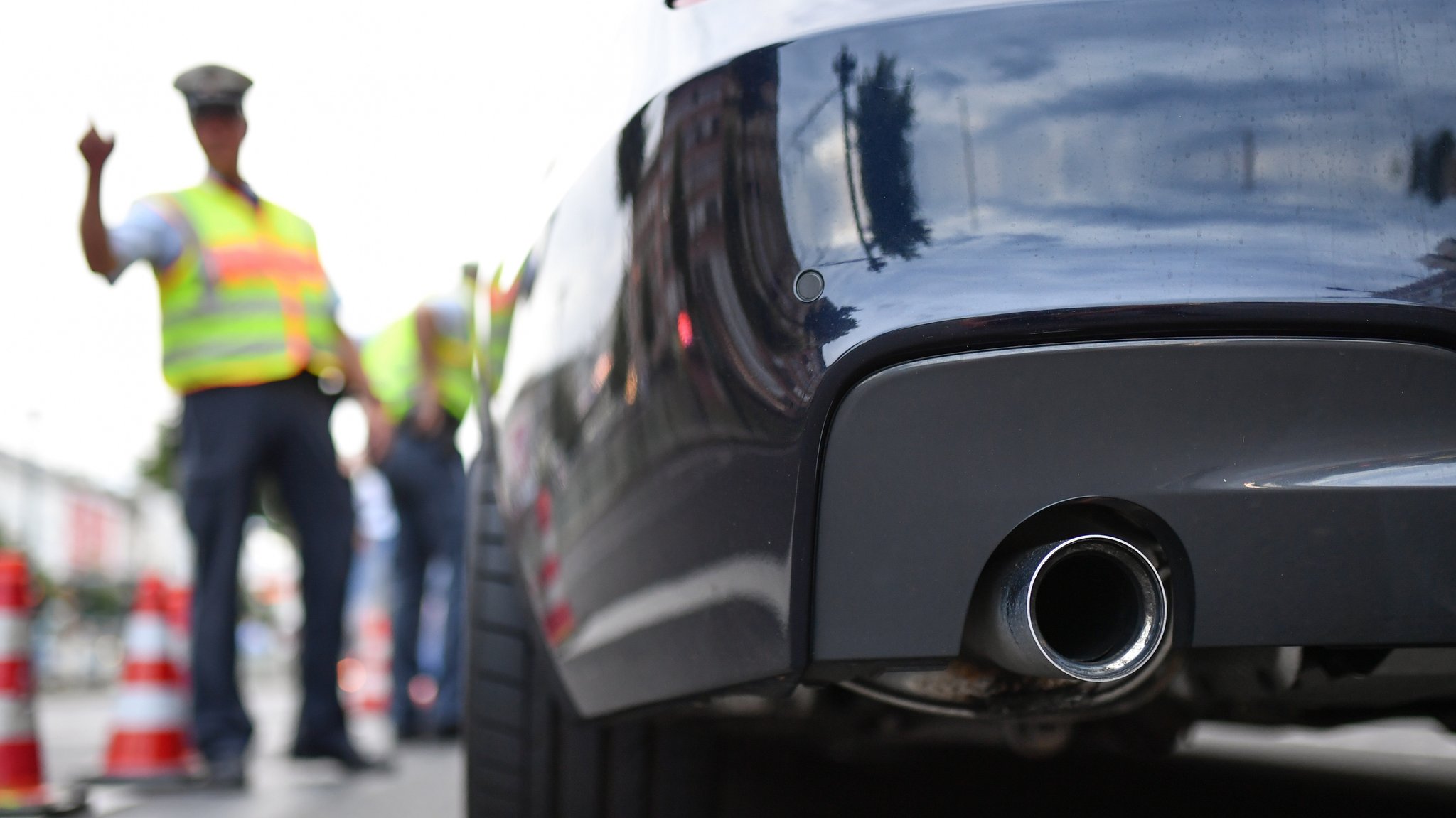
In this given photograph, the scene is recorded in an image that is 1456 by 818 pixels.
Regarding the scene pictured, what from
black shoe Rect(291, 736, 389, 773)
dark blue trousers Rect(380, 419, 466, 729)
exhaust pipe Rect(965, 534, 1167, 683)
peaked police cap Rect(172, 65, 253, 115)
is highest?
peaked police cap Rect(172, 65, 253, 115)

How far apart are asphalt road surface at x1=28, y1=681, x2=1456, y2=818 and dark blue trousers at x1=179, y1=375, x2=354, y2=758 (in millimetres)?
217

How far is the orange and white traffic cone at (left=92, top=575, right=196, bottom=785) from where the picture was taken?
162 inches

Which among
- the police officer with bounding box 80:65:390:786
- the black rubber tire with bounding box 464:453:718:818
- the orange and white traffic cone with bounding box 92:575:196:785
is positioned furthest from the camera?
the orange and white traffic cone with bounding box 92:575:196:785

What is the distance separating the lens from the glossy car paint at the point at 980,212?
4.66 ft

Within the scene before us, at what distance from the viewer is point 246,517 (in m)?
3.94

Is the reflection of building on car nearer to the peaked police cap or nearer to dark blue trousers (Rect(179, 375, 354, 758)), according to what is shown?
dark blue trousers (Rect(179, 375, 354, 758))

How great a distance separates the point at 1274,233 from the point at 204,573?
319 centimetres

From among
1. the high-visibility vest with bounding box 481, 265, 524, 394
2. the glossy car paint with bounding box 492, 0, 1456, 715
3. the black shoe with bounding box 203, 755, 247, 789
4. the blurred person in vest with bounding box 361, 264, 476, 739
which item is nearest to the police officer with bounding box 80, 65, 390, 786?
the black shoe with bounding box 203, 755, 247, 789

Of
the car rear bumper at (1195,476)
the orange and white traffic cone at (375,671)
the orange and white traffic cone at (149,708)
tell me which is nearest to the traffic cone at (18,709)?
the orange and white traffic cone at (149,708)

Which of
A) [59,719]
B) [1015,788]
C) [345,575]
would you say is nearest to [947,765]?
[1015,788]

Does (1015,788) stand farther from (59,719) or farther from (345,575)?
(59,719)

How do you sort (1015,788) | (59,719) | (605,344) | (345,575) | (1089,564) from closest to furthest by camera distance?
(1089,564)
(605,344)
(1015,788)
(345,575)
(59,719)

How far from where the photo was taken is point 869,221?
1.48 m

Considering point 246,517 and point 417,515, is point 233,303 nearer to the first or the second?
point 246,517
